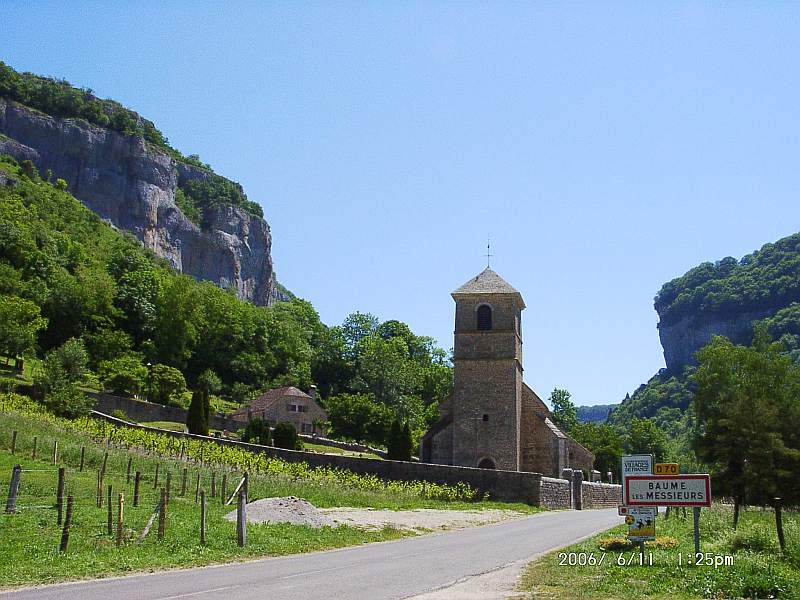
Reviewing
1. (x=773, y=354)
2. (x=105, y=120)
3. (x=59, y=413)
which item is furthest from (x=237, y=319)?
(x=105, y=120)

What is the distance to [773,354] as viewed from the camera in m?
47.2

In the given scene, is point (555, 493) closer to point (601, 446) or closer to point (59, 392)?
point (59, 392)

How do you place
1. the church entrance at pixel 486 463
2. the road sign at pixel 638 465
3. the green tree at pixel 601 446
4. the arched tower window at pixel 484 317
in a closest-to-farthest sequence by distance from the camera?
the road sign at pixel 638 465 < the church entrance at pixel 486 463 < the arched tower window at pixel 484 317 < the green tree at pixel 601 446

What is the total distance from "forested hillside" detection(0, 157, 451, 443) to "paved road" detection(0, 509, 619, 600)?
44750mm

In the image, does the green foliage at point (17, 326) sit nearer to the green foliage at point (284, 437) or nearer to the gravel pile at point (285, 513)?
the green foliage at point (284, 437)

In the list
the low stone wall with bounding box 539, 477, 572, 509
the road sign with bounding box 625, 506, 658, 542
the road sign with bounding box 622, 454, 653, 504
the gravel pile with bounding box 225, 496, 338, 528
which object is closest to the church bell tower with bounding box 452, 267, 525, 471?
the low stone wall with bounding box 539, 477, 572, 509

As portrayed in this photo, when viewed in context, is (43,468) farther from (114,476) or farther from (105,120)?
(105,120)

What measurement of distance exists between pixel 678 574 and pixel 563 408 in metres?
87.1

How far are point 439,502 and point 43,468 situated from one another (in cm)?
1541

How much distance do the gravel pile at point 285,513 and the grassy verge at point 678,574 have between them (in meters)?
7.57

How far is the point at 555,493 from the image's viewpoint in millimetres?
38625

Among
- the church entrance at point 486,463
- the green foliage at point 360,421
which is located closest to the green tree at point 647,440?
the green foliage at point 360,421

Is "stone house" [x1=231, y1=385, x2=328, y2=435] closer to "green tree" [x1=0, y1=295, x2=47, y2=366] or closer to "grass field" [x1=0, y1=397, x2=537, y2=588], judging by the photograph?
"green tree" [x1=0, y1=295, x2=47, y2=366]

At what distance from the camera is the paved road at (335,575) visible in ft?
39.1
